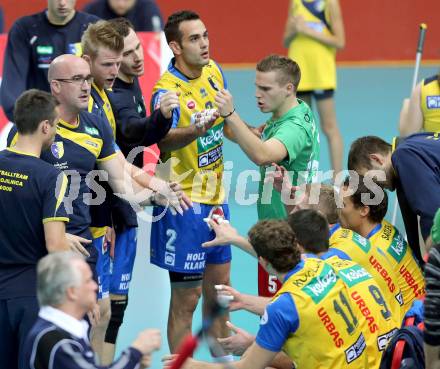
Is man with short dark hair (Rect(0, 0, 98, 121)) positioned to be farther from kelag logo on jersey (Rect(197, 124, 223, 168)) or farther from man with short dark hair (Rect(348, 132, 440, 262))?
man with short dark hair (Rect(348, 132, 440, 262))

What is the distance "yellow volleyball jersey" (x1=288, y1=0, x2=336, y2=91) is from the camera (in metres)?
11.3

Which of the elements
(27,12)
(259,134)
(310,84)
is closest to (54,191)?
(259,134)

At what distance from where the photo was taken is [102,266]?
6363mm

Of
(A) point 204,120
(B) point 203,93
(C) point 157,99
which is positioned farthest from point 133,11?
(A) point 204,120

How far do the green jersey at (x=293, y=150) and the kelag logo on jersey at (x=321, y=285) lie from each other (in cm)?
147

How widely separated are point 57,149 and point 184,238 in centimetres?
141

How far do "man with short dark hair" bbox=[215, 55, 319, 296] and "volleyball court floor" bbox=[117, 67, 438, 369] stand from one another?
1.33 meters

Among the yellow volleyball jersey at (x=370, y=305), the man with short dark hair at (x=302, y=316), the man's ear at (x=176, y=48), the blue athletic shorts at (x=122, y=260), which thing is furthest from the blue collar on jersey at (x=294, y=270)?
the man's ear at (x=176, y=48)

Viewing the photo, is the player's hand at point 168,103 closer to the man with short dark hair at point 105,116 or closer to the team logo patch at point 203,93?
the man with short dark hair at point 105,116

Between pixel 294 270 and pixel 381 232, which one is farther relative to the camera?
pixel 381 232

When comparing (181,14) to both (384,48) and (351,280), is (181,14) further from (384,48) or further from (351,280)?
(384,48)

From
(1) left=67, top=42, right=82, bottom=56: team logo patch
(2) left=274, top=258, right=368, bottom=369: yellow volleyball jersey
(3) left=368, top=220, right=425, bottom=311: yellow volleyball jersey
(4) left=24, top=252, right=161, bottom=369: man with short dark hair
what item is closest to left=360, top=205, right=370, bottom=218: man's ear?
(3) left=368, top=220, right=425, bottom=311: yellow volleyball jersey

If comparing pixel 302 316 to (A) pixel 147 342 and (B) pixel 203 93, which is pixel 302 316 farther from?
(B) pixel 203 93

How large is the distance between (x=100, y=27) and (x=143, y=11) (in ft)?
11.6
